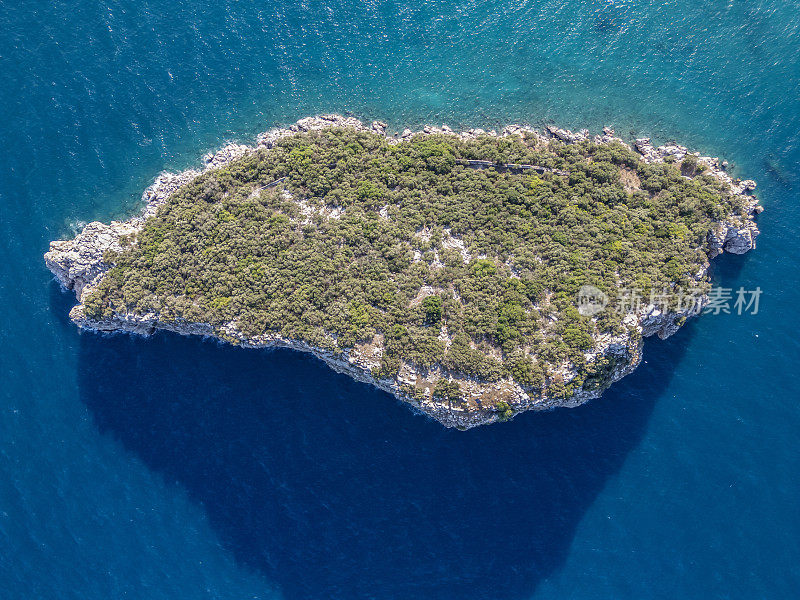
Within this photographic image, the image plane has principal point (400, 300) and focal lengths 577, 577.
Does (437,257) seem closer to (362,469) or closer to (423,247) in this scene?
(423,247)

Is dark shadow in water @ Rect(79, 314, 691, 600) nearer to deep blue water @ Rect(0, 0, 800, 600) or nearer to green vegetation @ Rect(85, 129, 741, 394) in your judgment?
deep blue water @ Rect(0, 0, 800, 600)

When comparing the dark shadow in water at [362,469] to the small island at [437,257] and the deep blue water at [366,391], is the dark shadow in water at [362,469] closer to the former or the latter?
the deep blue water at [366,391]

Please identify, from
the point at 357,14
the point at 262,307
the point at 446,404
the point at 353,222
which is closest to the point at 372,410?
the point at 446,404

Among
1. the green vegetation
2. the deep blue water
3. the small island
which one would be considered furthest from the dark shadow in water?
the green vegetation

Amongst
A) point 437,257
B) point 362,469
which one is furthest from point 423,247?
point 362,469

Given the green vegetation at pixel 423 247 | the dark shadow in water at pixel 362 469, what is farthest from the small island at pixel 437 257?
the dark shadow in water at pixel 362 469

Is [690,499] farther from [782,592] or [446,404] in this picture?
[446,404]
